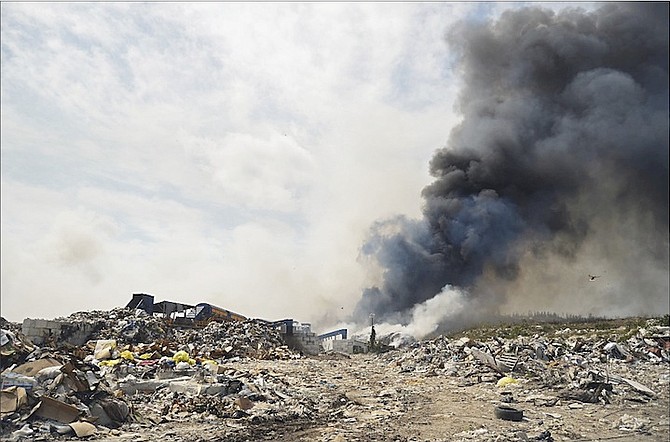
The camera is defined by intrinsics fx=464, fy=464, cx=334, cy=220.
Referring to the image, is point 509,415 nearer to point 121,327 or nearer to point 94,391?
point 94,391

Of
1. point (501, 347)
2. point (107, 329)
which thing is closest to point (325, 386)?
point (501, 347)

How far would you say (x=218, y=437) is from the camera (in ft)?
19.4

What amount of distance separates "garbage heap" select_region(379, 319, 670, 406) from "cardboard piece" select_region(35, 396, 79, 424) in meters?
7.25

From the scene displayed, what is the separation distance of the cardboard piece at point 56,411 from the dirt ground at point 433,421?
514 mm

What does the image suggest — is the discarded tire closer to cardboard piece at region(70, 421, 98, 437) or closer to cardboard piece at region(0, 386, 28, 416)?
cardboard piece at region(70, 421, 98, 437)

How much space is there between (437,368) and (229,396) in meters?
8.55

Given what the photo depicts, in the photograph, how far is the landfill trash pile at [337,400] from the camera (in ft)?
19.5

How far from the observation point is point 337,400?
9070mm

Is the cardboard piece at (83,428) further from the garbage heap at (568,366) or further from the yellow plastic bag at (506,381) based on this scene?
the yellow plastic bag at (506,381)

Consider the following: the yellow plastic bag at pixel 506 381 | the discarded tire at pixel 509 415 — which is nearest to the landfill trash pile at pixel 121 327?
the yellow plastic bag at pixel 506 381

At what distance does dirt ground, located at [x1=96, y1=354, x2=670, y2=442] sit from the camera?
6.05 meters

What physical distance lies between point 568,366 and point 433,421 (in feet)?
21.2

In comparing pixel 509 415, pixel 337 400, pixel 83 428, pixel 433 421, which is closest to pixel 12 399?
pixel 83 428

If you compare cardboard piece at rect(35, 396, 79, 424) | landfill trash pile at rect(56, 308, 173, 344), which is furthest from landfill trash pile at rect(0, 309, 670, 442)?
landfill trash pile at rect(56, 308, 173, 344)
